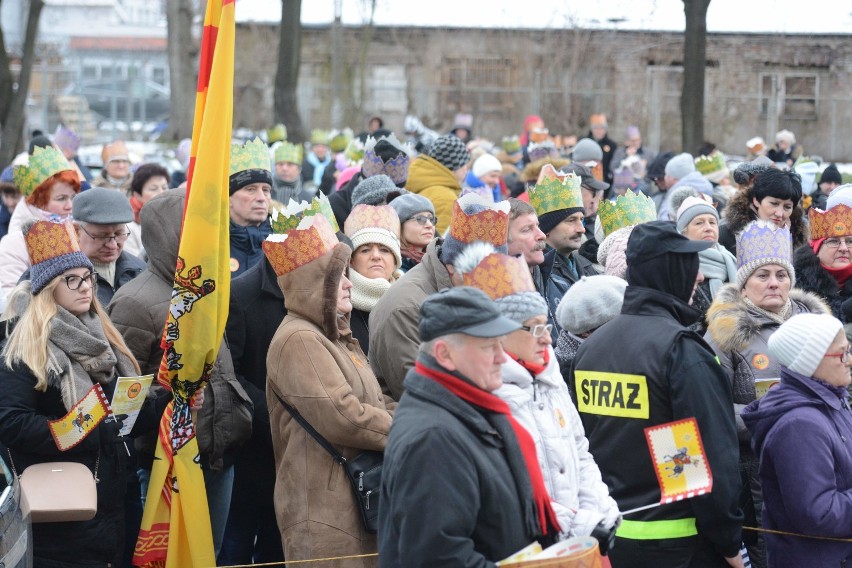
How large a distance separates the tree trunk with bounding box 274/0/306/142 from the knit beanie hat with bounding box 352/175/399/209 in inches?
690

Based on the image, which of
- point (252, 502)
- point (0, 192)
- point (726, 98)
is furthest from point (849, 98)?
point (252, 502)

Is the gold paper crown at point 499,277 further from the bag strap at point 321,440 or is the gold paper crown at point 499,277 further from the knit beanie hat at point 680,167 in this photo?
the knit beanie hat at point 680,167

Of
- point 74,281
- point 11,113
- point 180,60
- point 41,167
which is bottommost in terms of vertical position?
point 74,281

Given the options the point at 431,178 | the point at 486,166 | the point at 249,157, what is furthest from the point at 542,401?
the point at 486,166

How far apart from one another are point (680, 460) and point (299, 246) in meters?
1.78

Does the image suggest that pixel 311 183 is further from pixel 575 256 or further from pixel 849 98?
pixel 849 98

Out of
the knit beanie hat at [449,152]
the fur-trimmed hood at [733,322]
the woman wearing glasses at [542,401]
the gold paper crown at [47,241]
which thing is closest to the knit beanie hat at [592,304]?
the fur-trimmed hood at [733,322]

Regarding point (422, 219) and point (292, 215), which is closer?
point (292, 215)

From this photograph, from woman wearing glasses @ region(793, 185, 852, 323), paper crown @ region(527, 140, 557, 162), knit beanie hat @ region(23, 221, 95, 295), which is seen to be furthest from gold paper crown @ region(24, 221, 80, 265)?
paper crown @ region(527, 140, 557, 162)

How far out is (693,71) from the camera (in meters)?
19.8

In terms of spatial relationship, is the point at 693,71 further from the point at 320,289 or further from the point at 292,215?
the point at 320,289

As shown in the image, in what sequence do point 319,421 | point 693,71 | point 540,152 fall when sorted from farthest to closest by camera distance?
point 693,71 < point 540,152 < point 319,421

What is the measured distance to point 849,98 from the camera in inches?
1309

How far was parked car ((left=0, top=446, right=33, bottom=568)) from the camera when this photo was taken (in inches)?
161
